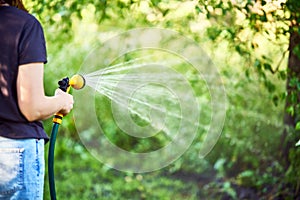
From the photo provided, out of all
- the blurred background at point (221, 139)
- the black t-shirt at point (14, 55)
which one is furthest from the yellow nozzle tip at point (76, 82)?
the blurred background at point (221, 139)

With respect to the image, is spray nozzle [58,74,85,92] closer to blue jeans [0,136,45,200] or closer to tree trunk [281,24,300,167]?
blue jeans [0,136,45,200]

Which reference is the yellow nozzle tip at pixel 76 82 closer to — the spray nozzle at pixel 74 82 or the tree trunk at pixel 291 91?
the spray nozzle at pixel 74 82

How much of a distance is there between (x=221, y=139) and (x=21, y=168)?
3.15m

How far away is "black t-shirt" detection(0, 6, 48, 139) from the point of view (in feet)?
6.62

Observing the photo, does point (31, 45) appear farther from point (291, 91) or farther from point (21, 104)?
point (291, 91)

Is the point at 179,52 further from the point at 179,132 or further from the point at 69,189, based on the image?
the point at 69,189

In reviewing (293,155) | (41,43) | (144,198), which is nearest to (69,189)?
(144,198)

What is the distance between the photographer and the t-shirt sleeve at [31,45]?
2.00 metres

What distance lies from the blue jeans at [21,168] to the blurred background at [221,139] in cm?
201

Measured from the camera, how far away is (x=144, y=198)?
15.7 ft

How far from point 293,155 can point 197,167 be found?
4.01 ft

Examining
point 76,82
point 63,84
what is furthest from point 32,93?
point 76,82

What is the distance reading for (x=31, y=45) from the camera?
2010mm

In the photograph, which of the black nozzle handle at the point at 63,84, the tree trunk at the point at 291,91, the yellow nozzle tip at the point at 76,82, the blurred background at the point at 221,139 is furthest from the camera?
the blurred background at the point at 221,139
